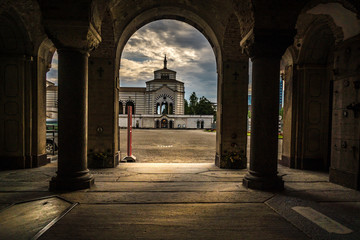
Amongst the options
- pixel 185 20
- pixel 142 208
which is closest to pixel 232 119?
pixel 185 20

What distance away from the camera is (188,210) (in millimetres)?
3484

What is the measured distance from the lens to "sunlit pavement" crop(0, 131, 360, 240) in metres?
2.80

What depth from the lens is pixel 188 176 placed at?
5672mm

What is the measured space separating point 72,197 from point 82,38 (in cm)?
318

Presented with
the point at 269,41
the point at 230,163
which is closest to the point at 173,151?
the point at 230,163

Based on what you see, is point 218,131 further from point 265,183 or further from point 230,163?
point 265,183

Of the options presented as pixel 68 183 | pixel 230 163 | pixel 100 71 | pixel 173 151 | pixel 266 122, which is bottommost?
pixel 173 151

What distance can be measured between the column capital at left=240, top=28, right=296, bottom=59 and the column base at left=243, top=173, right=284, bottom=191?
2.66m

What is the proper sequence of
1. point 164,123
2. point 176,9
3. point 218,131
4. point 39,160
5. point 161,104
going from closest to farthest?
point 39,160 < point 176,9 < point 218,131 < point 164,123 < point 161,104

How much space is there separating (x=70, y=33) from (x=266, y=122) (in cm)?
451

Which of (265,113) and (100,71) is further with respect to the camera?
(100,71)

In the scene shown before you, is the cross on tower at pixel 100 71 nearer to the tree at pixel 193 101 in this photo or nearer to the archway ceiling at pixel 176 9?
the archway ceiling at pixel 176 9

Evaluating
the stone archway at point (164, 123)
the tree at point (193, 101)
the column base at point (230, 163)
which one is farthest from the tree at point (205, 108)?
the column base at point (230, 163)

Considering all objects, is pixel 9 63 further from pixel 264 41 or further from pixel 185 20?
pixel 264 41
